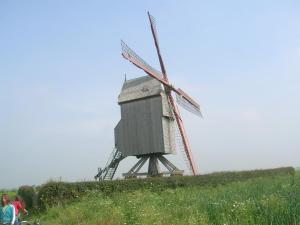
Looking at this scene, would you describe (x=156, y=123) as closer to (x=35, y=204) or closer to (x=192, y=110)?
(x=192, y=110)

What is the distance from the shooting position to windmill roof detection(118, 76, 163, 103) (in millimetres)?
28547

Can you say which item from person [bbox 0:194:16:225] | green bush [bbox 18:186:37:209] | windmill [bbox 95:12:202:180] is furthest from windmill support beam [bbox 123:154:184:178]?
person [bbox 0:194:16:225]

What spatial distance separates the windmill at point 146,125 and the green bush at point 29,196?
7.62 meters

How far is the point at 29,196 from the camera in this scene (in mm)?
20766

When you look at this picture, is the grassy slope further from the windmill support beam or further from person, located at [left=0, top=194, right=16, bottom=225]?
the windmill support beam

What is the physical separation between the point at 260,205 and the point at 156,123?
757 inches

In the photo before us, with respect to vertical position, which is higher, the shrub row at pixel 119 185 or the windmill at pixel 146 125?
the windmill at pixel 146 125

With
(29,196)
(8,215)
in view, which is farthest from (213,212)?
(29,196)

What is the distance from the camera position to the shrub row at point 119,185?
1864 cm

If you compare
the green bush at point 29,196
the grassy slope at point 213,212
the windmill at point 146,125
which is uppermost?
the windmill at point 146,125

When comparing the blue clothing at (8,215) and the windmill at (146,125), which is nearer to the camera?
the blue clothing at (8,215)

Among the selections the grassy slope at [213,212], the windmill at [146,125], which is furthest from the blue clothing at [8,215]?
the windmill at [146,125]

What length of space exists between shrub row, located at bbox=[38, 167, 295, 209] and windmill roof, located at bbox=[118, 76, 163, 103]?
630cm

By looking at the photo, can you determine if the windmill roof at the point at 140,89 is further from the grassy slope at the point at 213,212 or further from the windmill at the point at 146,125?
the grassy slope at the point at 213,212
